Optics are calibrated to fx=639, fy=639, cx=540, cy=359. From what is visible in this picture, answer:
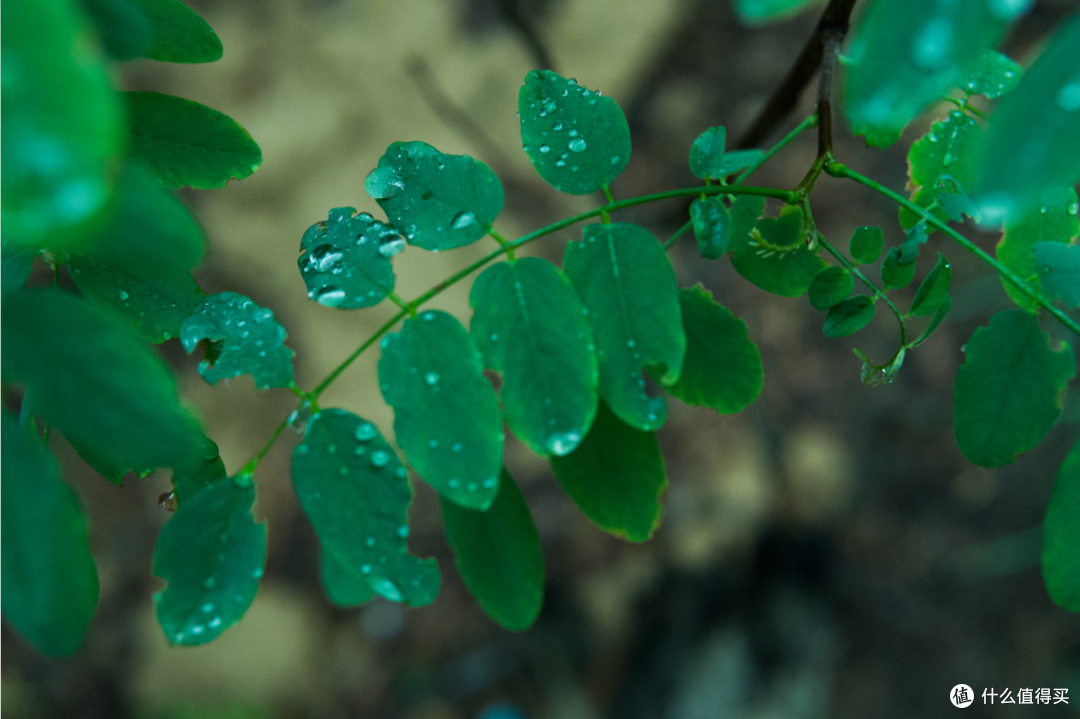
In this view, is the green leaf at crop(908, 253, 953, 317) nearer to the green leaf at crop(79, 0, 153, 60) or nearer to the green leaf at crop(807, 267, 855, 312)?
the green leaf at crop(807, 267, 855, 312)

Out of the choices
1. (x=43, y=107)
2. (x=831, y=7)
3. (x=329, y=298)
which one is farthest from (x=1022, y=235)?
(x=43, y=107)

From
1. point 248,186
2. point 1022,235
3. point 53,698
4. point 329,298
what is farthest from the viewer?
point 248,186

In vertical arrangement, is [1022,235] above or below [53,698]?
above

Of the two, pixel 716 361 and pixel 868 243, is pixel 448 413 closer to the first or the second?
pixel 716 361

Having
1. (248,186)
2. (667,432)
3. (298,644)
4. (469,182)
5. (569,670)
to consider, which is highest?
(248,186)

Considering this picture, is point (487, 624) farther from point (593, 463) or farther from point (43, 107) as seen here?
point (43, 107)

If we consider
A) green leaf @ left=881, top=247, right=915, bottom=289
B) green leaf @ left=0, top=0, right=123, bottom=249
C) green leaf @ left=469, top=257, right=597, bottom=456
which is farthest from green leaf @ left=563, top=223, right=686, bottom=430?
green leaf @ left=0, top=0, right=123, bottom=249

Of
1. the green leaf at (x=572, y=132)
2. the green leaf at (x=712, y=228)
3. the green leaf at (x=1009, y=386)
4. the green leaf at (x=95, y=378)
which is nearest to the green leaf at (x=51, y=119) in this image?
the green leaf at (x=95, y=378)

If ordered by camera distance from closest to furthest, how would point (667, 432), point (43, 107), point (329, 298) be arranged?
point (43, 107) < point (329, 298) < point (667, 432)
